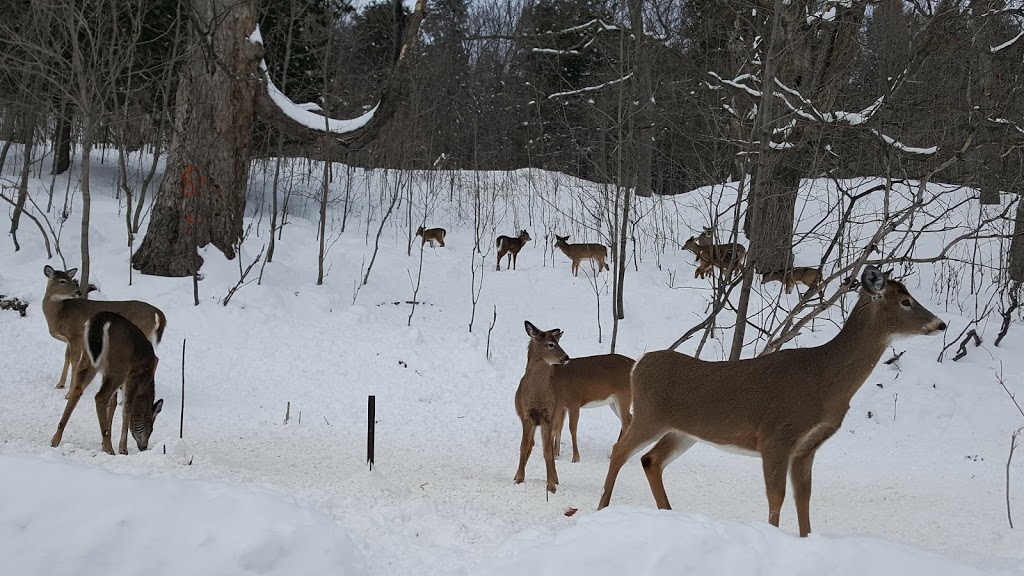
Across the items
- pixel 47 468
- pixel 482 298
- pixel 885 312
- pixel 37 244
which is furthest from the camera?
pixel 482 298

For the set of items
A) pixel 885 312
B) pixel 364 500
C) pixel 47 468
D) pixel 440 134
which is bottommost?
pixel 364 500

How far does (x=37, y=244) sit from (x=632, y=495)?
11.8 metres

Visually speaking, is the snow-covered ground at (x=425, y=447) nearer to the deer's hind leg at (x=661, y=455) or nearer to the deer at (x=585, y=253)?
the deer's hind leg at (x=661, y=455)

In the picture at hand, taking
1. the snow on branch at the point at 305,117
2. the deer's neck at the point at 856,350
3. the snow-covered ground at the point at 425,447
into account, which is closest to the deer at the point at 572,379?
the snow-covered ground at the point at 425,447

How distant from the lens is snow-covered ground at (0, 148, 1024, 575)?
3354 mm

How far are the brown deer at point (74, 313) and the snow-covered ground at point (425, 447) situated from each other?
62 cm

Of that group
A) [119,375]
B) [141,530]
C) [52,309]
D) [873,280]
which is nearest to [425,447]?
[119,375]

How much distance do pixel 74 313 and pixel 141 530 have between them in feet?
24.5

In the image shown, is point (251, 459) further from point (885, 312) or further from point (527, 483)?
point (885, 312)

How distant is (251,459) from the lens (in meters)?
7.55

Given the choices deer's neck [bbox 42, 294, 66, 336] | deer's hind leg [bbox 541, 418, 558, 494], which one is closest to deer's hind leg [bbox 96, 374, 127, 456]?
deer's neck [bbox 42, 294, 66, 336]

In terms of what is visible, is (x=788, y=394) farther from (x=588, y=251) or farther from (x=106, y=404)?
(x=588, y=251)

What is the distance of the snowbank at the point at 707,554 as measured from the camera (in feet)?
10.7

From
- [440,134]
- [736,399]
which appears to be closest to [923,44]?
[736,399]
